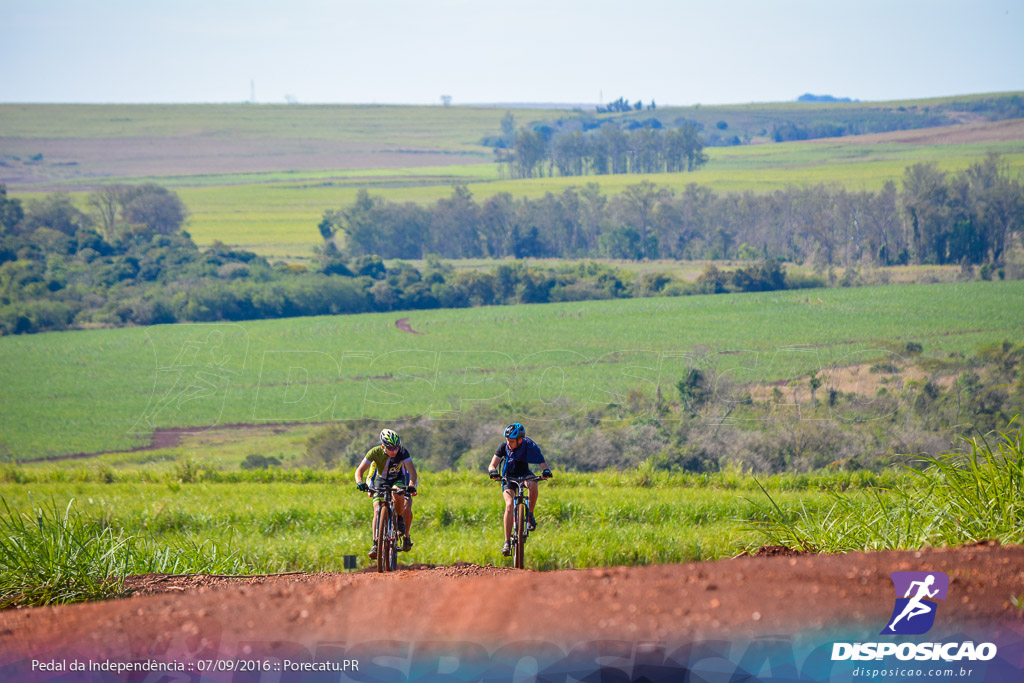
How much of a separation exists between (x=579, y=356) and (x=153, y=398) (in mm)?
19433

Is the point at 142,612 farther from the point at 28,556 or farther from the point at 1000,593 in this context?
the point at 1000,593

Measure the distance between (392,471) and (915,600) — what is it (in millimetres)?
5237

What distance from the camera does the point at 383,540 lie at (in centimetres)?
905

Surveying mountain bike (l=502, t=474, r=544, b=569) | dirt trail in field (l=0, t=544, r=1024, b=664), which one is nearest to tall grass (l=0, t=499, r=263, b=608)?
dirt trail in field (l=0, t=544, r=1024, b=664)

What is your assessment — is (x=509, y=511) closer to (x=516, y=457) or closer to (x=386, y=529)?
(x=516, y=457)

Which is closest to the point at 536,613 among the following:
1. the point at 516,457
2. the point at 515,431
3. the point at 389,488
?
the point at 515,431

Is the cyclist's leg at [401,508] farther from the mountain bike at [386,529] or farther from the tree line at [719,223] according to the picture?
the tree line at [719,223]

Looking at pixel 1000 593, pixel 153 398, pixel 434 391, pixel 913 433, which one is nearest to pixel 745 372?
pixel 913 433

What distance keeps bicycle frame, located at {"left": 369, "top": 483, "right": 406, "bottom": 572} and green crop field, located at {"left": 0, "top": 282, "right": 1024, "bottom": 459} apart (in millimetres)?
21268

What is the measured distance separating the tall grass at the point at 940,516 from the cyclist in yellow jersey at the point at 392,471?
151 inches

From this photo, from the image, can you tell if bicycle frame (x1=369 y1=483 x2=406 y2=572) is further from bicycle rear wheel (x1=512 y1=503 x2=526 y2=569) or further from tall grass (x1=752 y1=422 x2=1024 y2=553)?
tall grass (x1=752 y1=422 x2=1024 y2=553)

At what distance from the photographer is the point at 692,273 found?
5019 cm

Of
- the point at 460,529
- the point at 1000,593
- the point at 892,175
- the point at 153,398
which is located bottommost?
the point at 153,398

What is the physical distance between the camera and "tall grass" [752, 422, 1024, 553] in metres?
7.30
